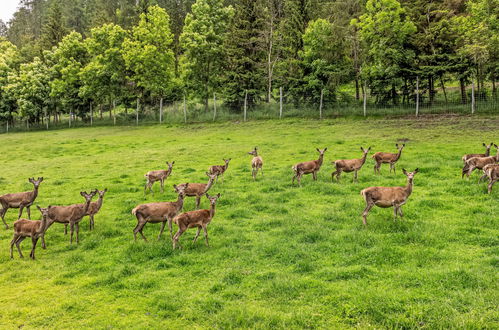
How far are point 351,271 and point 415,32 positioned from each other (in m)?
34.9

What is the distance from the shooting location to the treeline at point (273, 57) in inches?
1385

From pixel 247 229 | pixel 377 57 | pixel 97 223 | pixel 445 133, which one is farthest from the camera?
pixel 377 57

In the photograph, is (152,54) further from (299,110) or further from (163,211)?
(163,211)

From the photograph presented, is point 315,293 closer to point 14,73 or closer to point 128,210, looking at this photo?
point 128,210

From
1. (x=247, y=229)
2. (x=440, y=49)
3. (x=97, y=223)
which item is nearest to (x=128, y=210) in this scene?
(x=97, y=223)

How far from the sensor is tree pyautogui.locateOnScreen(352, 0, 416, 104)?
36.0 metres

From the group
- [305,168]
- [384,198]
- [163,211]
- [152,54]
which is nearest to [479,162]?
[384,198]

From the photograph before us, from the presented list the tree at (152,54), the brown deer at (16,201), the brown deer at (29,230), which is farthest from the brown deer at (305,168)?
the tree at (152,54)

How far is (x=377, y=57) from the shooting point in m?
37.3

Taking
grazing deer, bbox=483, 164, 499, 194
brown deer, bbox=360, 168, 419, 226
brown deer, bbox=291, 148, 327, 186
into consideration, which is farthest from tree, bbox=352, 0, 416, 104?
brown deer, bbox=360, 168, 419, 226

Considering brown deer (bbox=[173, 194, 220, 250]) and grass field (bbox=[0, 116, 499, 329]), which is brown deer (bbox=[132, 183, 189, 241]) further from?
brown deer (bbox=[173, 194, 220, 250])

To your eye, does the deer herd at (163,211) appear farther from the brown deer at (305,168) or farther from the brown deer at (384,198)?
the brown deer at (305,168)

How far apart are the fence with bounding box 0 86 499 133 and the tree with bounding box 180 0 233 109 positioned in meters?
2.42

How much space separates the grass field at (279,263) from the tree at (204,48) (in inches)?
1190
